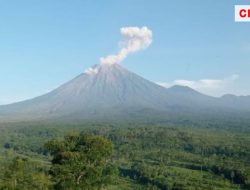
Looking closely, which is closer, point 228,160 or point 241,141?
point 228,160

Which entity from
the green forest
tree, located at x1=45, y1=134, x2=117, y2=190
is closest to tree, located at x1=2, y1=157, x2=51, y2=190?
the green forest

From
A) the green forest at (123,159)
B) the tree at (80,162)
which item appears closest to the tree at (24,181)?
the green forest at (123,159)

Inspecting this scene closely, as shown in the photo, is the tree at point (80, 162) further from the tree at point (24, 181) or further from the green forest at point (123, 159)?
the tree at point (24, 181)

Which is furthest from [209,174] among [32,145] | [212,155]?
[32,145]

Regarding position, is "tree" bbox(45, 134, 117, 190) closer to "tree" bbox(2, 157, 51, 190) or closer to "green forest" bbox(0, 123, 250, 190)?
"green forest" bbox(0, 123, 250, 190)

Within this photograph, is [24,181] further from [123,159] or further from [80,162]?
[123,159]

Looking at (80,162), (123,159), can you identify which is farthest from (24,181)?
(123,159)

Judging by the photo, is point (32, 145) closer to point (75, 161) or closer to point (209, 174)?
point (209, 174)
